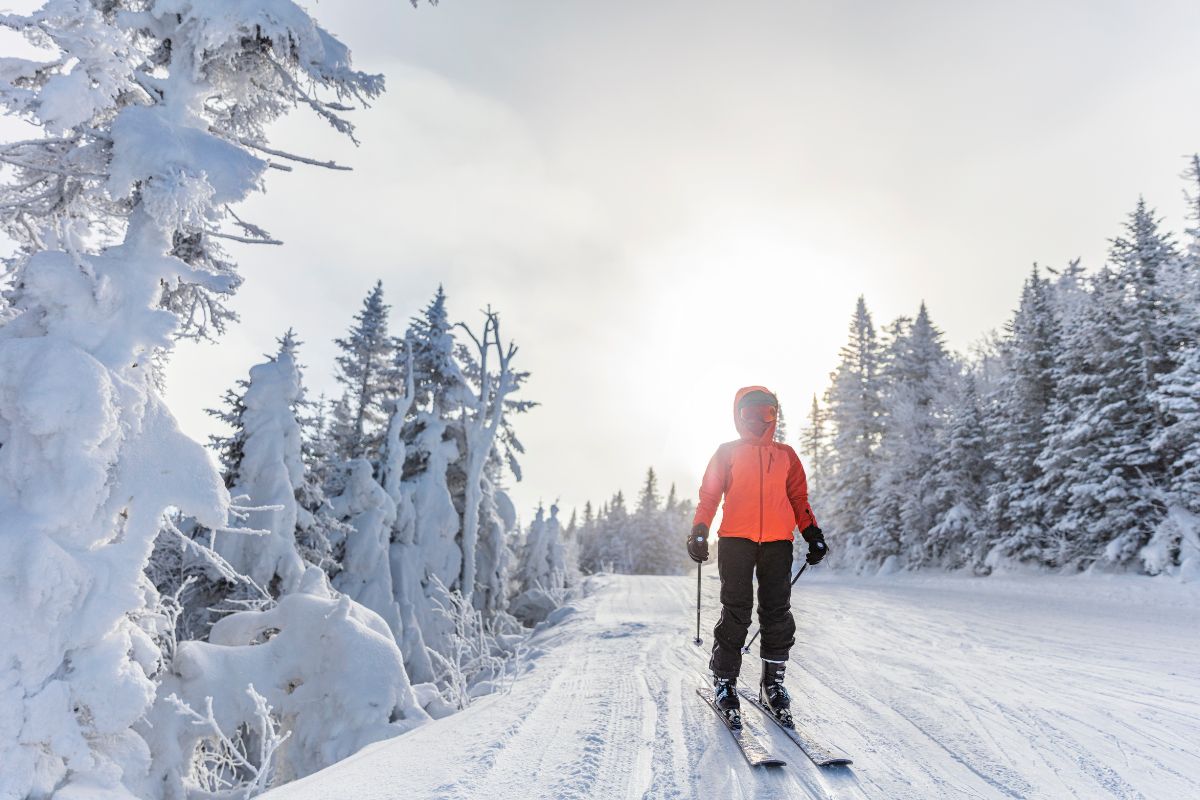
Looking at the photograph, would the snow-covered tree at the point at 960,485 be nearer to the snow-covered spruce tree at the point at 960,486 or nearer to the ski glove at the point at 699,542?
the snow-covered spruce tree at the point at 960,486

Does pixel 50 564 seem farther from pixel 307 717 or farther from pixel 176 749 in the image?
pixel 307 717

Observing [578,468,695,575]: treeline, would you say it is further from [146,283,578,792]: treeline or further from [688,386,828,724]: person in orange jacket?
[688,386,828,724]: person in orange jacket

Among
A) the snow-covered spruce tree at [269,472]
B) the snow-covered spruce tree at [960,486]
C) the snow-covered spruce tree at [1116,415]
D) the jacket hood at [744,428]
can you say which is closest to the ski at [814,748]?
the jacket hood at [744,428]

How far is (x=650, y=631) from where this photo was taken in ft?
25.5

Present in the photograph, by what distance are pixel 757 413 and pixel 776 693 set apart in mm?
1617

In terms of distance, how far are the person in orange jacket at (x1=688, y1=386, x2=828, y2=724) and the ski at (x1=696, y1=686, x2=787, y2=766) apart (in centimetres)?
26

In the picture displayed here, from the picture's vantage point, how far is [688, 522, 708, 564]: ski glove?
3.93 meters

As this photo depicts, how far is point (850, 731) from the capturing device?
3.24m

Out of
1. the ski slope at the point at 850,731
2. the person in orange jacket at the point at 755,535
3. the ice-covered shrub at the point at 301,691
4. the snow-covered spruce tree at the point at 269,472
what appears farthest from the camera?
the snow-covered spruce tree at the point at 269,472

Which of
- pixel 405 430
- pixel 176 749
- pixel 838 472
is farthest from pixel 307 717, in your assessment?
pixel 838 472

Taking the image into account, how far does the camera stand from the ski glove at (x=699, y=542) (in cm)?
393

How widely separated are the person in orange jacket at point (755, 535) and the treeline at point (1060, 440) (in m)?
17.2

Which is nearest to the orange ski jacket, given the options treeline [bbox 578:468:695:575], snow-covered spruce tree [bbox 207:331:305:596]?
snow-covered spruce tree [bbox 207:331:305:596]

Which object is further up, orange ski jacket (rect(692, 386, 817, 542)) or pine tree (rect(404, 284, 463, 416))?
pine tree (rect(404, 284, 463, 416))
